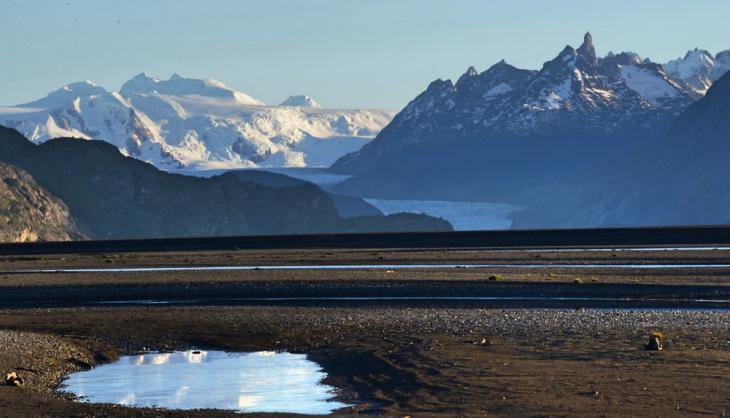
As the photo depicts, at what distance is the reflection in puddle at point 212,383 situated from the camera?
95.3 ft

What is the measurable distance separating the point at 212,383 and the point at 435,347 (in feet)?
21.1

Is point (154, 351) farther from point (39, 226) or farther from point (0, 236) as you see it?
point (39, 226)

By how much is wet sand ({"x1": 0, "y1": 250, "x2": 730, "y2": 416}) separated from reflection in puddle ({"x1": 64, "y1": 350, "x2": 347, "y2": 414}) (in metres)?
0.59

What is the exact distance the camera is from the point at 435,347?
118 feet

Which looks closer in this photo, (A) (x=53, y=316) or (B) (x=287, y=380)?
(B) (x=287, y=380)

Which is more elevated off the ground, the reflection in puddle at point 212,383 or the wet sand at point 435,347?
the wet sand at point 435,347

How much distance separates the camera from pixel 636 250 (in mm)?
97812

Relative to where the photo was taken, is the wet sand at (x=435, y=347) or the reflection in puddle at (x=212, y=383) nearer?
the wet sand at (x=435, y=347)

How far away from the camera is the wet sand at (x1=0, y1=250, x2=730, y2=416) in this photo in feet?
91.0

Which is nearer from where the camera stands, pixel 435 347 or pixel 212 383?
pixel 212 383

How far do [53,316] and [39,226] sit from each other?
155 m

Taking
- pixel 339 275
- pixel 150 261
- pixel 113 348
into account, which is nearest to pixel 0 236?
pixel 150 261

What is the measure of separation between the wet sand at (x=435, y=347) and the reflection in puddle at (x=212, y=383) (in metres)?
0.59

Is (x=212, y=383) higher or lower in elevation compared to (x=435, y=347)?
lower
